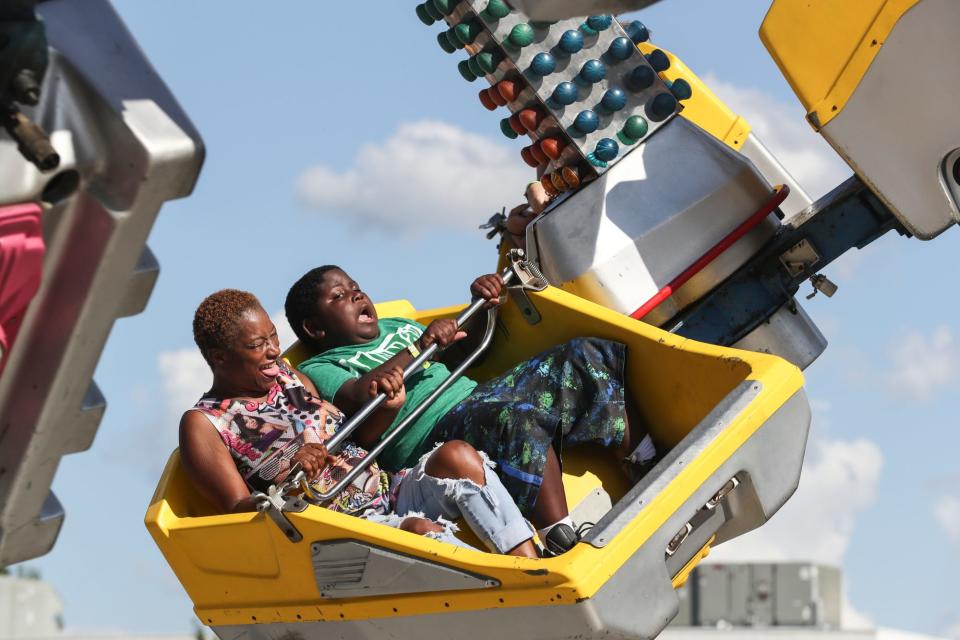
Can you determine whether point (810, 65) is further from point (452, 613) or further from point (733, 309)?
point (452, 613)

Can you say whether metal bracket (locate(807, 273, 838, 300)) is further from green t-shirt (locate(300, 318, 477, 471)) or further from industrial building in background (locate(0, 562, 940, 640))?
industrial building in background (locate(0, 562, 940, 640))

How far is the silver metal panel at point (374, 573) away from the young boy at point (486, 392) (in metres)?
0.41

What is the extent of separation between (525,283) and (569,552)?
49.6 inches

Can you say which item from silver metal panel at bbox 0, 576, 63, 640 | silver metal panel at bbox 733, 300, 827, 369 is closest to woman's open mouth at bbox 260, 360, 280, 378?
silver metal panel at bbox 733, 300, 827, 369

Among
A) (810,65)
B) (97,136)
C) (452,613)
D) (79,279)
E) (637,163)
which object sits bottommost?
(452,613)

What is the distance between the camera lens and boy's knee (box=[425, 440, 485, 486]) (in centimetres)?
376

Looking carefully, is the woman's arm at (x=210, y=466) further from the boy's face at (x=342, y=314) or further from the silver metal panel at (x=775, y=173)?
the silver metal panel at (x=775, y=173)

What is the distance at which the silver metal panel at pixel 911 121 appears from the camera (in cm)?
393

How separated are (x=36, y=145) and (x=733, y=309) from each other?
361 centimetres

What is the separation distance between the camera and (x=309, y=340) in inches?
179

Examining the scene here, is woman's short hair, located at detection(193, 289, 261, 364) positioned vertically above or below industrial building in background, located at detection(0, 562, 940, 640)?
above

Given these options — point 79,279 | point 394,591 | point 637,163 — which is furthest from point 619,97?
point 79,279

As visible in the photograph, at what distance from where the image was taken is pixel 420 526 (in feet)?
11.8

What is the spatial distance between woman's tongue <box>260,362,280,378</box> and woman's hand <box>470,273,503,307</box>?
0.65m
